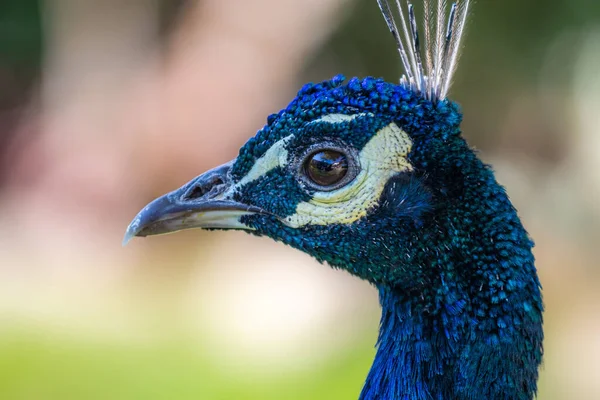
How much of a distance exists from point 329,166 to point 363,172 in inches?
3.0

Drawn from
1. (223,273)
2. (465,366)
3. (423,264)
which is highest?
(223,273)

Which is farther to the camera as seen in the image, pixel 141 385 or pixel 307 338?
pixel 307 338

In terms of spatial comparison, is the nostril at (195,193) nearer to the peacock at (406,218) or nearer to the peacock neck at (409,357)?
the peacock at (406,218)

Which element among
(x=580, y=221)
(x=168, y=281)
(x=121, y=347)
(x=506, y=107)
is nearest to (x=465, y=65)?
(x=506, y=107)

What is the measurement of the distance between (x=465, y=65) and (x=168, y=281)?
3.27 m

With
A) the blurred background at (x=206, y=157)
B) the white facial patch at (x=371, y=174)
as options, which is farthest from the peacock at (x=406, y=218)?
the blurred background at (x=206, y=157)

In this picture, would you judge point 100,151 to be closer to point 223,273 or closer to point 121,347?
point 223,273

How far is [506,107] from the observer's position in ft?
20.9

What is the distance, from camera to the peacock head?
146cm

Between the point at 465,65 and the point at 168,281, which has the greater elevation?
the point at 465,65

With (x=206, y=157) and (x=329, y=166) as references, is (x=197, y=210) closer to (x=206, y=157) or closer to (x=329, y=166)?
(x=329, y=166)

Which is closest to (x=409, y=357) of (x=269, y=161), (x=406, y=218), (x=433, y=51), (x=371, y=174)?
(x=406, y=218)

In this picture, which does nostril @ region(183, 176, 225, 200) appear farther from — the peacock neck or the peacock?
the peacock neck

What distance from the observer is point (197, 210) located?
5.14ft
